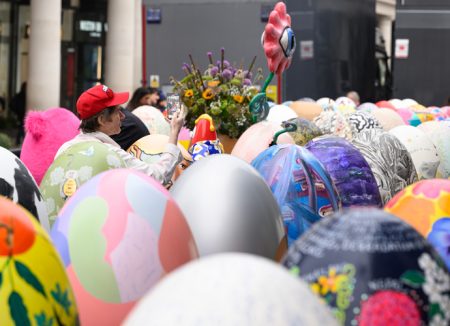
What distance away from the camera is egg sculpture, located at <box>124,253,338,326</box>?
2.95m

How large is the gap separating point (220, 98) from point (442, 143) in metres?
2.19

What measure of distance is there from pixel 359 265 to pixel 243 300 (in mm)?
638

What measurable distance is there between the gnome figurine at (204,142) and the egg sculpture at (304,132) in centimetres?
151

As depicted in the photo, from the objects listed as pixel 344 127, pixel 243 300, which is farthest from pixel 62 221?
pixel 344 127

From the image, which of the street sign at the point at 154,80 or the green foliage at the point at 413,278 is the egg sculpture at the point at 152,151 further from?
the street sign at the point at 154,80

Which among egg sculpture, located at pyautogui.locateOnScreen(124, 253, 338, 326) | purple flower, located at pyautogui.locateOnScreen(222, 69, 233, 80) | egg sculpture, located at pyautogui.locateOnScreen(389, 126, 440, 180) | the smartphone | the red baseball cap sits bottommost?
egg sculpture, located at pyautogui.locateOnScreen(389, 126, 440, 180)

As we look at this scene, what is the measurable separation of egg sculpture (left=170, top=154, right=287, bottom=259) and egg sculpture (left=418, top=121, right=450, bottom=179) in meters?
6.08

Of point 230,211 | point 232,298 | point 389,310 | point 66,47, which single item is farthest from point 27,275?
point 66,47

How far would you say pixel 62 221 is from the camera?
4570 mm

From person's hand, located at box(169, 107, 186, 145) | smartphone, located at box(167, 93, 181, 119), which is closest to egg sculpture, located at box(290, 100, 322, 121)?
smartphone, located at box(167, 93, 181, 119)

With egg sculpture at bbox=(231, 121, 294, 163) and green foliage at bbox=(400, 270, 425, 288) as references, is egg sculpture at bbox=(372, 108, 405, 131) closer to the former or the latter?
egg sculpture at bbox=(231, 121, 294, 163)

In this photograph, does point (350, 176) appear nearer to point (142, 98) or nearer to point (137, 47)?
point (142, 98)

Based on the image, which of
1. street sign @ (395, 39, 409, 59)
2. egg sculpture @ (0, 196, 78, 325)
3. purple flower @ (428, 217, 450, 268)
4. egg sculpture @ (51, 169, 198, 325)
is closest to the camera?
egg sculpture @ (0, 196, 78, 325)

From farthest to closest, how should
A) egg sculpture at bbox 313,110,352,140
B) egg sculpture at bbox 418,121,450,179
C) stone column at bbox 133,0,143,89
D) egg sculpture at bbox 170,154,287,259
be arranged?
stone column at bbox 133,0,143,89
egg sculpture at bbox 313,110,352,140
egg sculpture at bbox 418,121,450,179
egg sculpture at bbox 170,154,287,259
